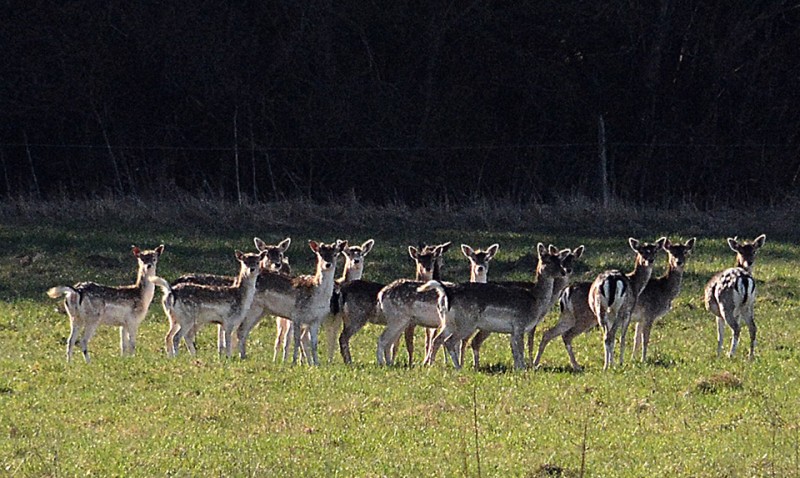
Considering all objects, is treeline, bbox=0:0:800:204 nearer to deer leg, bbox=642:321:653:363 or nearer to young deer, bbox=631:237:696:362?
young deer, bbox=631:237:696:362

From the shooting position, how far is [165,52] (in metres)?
31.0

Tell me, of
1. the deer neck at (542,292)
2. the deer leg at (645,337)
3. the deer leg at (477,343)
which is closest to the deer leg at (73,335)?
the deer leg at (477,343)

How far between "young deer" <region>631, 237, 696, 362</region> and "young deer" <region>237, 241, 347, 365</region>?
10.7 feet

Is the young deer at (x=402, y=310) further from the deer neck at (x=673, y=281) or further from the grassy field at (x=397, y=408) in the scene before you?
the deer neck at (x=673, y=281)

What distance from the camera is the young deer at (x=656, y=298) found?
15477 mm

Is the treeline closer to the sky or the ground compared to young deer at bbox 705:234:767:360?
closer to the sky

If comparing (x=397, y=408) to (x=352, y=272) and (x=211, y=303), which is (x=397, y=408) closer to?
(x=211, y=303)

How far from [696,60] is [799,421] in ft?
68.6

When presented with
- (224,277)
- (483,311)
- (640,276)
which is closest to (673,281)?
(640,276)

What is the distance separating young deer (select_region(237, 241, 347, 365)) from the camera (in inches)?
590

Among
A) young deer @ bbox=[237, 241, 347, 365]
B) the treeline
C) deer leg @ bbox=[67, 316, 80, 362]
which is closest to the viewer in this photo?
deer leg @ bbox=[67, 316, 80, 362]

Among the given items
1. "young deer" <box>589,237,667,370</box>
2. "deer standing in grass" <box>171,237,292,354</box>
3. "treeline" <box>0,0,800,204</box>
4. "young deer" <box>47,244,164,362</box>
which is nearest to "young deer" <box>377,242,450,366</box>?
"young deer" <box>589,237,667,370</box>

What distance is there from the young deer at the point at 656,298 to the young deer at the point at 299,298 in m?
3.25

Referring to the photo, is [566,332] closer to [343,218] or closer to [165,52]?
[343,218]
